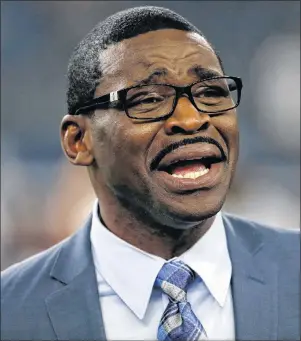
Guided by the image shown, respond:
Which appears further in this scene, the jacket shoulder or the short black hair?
the jacket shoulder

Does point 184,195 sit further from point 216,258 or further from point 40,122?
point 40,122

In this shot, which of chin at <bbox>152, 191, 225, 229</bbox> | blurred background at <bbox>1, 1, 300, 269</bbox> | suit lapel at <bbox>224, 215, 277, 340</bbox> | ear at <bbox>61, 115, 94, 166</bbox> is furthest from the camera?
blurred background at <bbox>1, 1, 300, 269</bbox>

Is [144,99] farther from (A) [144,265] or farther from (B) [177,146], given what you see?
(A) [144,265]

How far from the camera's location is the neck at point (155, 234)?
1.26m

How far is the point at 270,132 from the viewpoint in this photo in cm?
419

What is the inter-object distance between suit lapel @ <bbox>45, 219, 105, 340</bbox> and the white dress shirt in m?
0.03

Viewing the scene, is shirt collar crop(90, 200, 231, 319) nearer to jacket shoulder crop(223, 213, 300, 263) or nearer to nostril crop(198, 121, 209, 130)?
jacket shoulder crop(223, 213, 300, 263)

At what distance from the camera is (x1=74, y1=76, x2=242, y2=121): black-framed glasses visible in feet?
3.85

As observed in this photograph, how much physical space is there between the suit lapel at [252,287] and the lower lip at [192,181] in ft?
0.82

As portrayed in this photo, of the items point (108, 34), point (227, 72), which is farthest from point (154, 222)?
point (227, 72)

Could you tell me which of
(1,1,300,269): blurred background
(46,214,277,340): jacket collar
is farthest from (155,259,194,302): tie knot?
(1,1,300,269): blurred background

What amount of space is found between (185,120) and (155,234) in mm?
272

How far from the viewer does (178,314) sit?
120cm

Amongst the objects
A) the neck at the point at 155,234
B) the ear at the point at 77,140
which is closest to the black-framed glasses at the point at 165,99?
the ear at the point at 77,140
